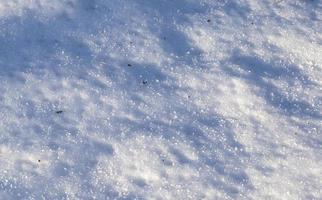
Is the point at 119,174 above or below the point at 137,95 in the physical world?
below

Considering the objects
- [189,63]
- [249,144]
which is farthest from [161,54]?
[249,144]

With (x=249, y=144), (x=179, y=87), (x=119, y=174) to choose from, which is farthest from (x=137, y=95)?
(x=249, y=144)

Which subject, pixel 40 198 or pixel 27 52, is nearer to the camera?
pixel 40 198

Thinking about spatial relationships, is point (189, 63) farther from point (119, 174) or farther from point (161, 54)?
point (119, 174)

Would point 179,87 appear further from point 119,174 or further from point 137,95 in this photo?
point 119,174

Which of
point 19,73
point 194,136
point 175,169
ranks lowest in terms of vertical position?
point 19,73

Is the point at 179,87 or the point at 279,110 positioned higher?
the point at 279,110
